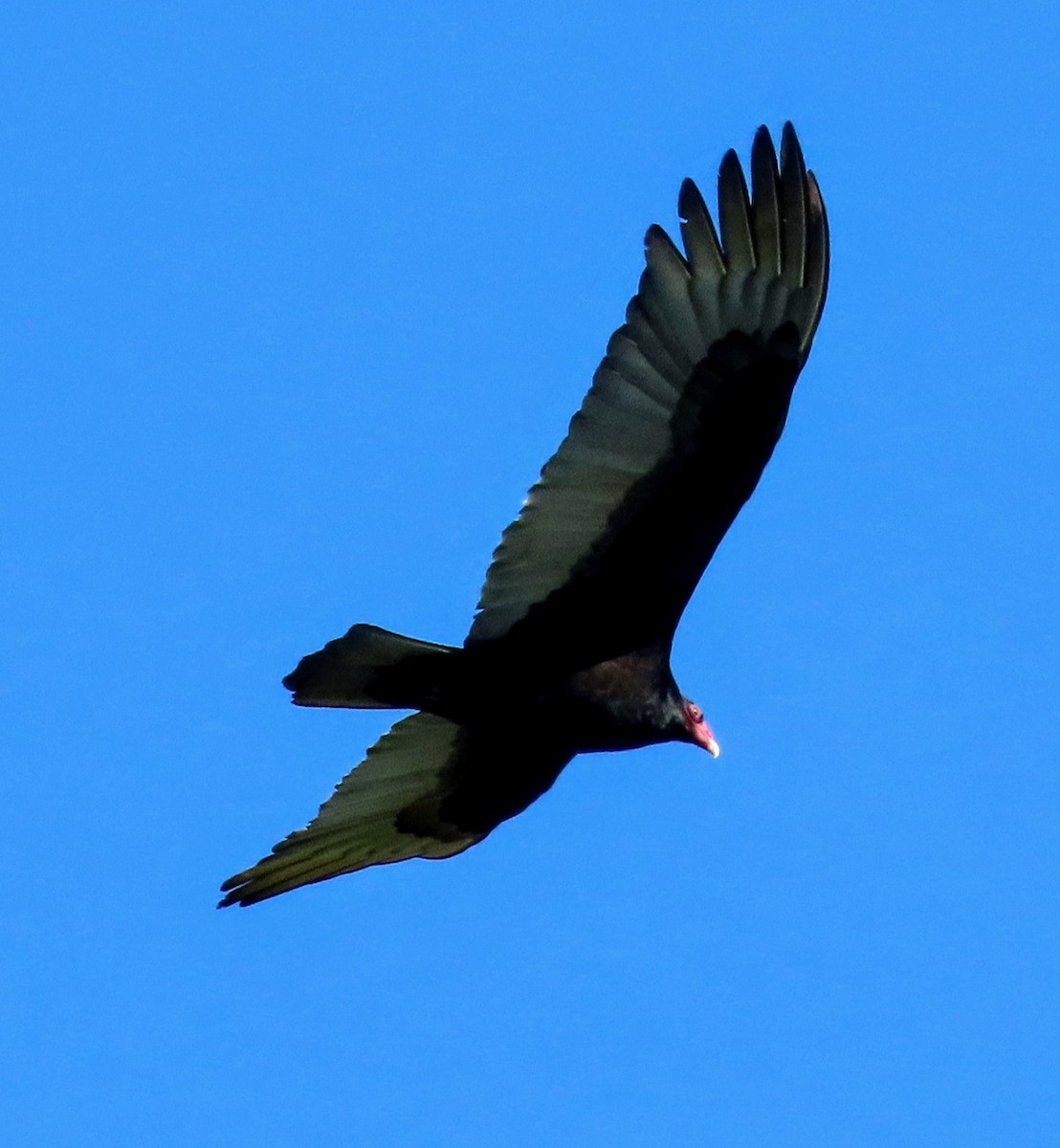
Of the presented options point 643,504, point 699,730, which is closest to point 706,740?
point 699,730

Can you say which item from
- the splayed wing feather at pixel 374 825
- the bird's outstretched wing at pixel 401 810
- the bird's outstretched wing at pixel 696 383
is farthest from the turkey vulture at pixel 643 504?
the splayed wing feather at pixel 374 825

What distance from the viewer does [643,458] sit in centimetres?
942

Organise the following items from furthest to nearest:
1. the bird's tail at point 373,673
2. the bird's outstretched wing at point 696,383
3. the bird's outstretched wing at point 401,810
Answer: the bird's outstretched wing at point 401,810
the bird's tail at point 373,673
the bird's outstretched wing at point 696,383

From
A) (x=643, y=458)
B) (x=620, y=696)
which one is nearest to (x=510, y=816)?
(x=620, y=696)

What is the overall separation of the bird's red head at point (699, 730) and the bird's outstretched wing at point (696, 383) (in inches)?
29.7

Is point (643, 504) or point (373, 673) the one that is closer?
point (643, 504)

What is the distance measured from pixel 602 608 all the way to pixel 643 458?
2.24 ft

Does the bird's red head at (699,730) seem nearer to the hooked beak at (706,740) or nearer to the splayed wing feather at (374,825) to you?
the hooked beak at (706,740)

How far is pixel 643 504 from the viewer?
9.51m

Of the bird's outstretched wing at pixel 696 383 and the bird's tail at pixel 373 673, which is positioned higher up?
the bird's outstretched wing at pixel 696 383

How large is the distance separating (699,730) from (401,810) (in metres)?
1.56

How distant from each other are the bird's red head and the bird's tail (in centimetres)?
100

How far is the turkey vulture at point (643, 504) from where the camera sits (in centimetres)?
935

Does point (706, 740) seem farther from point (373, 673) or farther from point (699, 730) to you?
point (373, 673)
